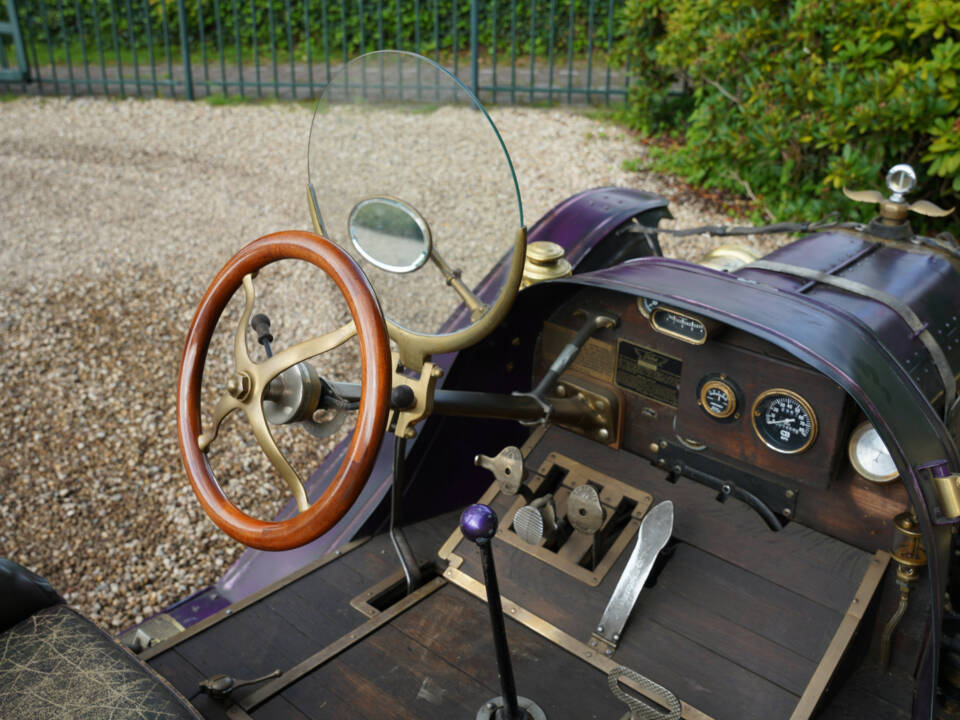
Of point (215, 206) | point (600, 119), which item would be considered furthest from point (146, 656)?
point (600, 119)

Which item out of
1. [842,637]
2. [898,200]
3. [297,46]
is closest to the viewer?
[842,637]

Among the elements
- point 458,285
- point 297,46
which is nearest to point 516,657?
point 458,285

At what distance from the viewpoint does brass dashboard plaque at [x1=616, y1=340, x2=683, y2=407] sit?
2396 mm

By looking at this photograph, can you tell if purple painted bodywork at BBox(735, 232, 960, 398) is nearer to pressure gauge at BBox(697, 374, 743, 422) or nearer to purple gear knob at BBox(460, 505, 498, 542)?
pressure gauge at BBox(697, 374, 743, 422)

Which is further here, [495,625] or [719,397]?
[719,397]

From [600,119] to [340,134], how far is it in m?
6.50

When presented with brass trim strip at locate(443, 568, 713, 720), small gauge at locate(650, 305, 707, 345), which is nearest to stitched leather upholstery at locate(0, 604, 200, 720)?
brass trim strip at locate(443, 568, 713, 720)

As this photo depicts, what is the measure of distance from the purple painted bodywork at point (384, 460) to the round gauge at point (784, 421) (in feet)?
2.48

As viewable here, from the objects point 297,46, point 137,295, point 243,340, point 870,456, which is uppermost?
point 243,340

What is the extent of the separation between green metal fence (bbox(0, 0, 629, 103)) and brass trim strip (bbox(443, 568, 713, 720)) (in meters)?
6.89

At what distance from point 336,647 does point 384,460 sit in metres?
0.67

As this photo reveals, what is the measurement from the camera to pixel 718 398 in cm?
229

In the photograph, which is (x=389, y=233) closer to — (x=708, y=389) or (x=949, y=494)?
(x=708, y=389)

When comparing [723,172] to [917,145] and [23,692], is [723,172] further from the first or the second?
[23,692]
